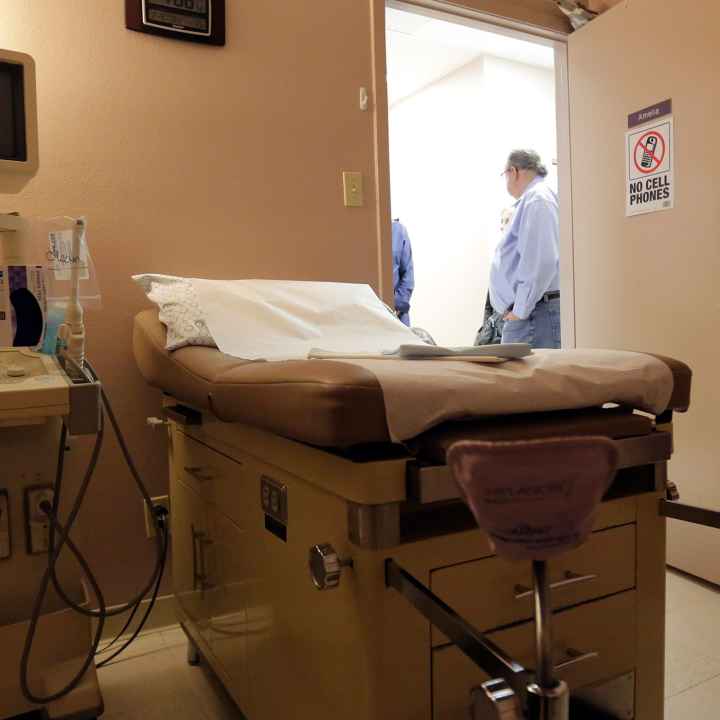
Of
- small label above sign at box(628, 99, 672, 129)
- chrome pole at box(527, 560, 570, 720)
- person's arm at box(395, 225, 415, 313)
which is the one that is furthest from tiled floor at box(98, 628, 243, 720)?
person's arm at box(395, 225, 415, 313)

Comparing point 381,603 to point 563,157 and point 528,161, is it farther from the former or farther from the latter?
point 528,161

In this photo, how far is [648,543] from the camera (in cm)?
94

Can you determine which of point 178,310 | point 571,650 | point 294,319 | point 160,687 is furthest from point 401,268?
point 571,650

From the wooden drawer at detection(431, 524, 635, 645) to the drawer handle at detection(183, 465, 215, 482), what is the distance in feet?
1.88

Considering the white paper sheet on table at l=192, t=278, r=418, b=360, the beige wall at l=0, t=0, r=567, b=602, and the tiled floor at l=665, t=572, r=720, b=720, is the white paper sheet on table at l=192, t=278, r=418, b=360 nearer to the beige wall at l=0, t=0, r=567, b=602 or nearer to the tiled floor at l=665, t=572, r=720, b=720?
the beige wall at l=0, t=0, r=567, b=602

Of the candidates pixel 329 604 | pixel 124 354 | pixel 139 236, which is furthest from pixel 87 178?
pixel 329 604

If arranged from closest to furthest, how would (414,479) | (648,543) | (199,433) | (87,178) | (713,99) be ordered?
(414,479), (648,543), (199,433), (87,178), (713,99)

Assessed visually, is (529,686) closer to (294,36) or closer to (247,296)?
(247,296)

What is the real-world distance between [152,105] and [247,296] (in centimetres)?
64

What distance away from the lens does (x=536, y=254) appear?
2.63 m

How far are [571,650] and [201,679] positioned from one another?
918mm

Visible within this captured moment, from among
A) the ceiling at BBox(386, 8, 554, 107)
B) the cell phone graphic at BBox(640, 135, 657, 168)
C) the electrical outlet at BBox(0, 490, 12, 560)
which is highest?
the ceiling at BBox(386, 8, 554, 107)

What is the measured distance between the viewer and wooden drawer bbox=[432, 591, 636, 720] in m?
0.79

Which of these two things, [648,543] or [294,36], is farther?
[294,36]
